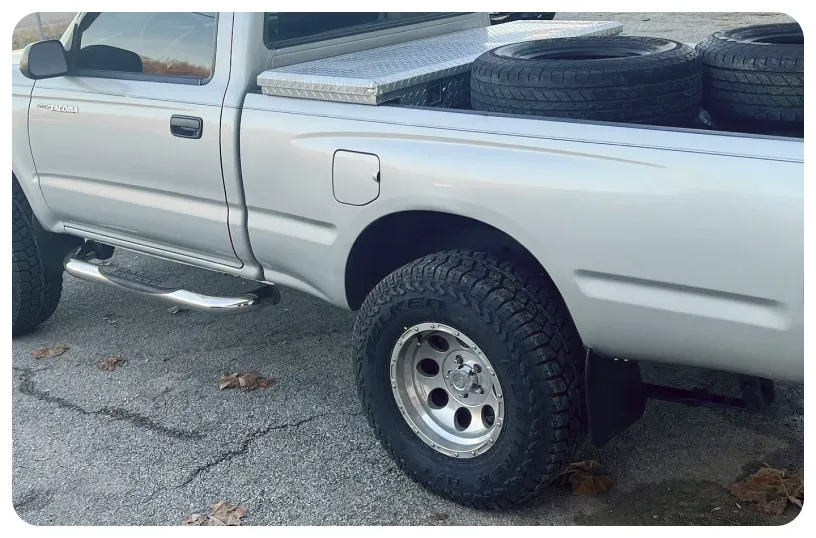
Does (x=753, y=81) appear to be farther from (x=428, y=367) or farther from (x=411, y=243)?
(x=428, y=367)

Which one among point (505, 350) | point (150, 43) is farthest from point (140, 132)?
point (505, 350)

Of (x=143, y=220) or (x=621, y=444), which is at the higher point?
(x=143, y=220)

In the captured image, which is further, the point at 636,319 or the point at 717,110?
the point at 717,110

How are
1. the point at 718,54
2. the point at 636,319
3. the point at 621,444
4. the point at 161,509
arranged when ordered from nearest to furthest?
the point at 636,319
the point at 718,54
the point at 161,509
the point at 621,444

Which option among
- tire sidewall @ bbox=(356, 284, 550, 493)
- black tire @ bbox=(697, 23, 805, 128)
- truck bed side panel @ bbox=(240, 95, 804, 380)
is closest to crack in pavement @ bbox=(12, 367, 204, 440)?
tire sidewall @ bbox=(356, 284, 550, 493)

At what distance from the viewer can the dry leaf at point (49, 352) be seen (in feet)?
15.8

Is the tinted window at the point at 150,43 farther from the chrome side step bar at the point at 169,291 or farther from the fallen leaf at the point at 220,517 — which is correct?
the fallen leaf at the point at 220,517

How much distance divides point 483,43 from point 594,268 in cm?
193

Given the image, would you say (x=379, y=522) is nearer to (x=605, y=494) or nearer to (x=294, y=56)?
(x=605, y=494)

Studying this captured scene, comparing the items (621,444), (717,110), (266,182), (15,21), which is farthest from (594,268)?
(15,21)

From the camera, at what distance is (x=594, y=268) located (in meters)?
2.78

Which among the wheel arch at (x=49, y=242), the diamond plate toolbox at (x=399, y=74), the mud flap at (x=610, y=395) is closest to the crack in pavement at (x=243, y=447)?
the mud flap at (x=610, y=395)

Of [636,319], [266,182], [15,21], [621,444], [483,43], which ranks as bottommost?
[621,444]
